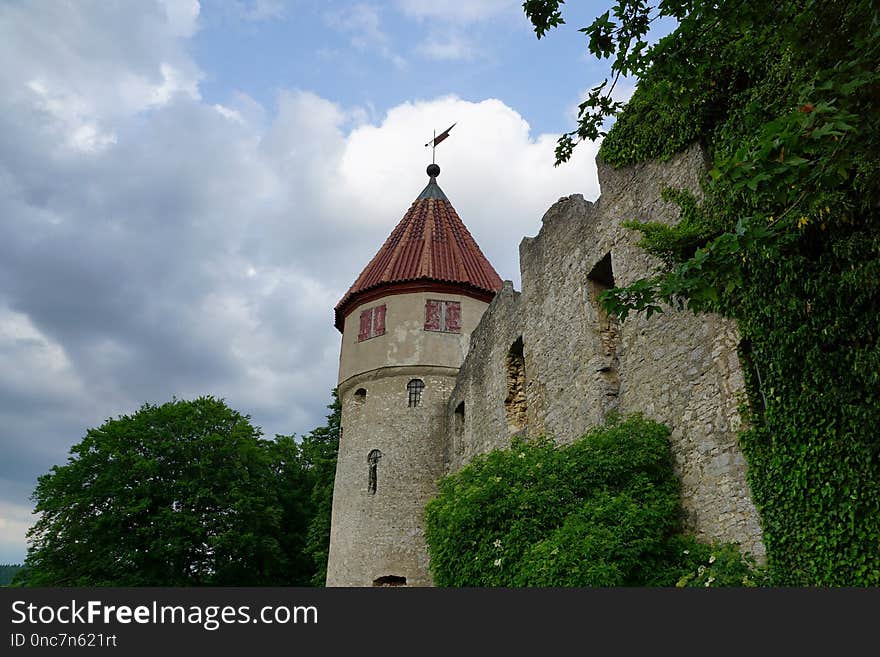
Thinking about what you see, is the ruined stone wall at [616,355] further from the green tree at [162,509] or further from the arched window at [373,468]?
the green tree at [162,509]

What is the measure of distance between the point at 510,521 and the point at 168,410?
21063 mm

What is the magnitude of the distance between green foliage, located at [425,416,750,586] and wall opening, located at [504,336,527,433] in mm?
3940

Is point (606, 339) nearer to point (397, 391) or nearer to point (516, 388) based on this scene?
point (516, 388)

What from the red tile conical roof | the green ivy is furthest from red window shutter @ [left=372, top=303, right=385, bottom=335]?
the green ivy

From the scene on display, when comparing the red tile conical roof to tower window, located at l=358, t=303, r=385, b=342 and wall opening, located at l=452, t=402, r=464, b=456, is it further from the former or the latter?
wall opening, located at l=452, t=402, r=464, b=456

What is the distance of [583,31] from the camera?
620cm

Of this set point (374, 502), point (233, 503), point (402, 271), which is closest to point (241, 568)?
point (233, 503)

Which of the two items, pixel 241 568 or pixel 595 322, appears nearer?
pixel 595 322

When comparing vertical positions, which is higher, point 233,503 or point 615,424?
point 233,503

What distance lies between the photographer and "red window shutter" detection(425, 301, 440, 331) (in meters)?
20.6

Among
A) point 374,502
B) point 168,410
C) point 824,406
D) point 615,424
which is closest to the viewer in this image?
point 824,406

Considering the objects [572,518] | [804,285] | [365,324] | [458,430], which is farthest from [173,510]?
[804,285]

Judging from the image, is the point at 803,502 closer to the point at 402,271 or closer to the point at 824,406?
the point at 824,406

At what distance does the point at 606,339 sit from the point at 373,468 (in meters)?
10.3
